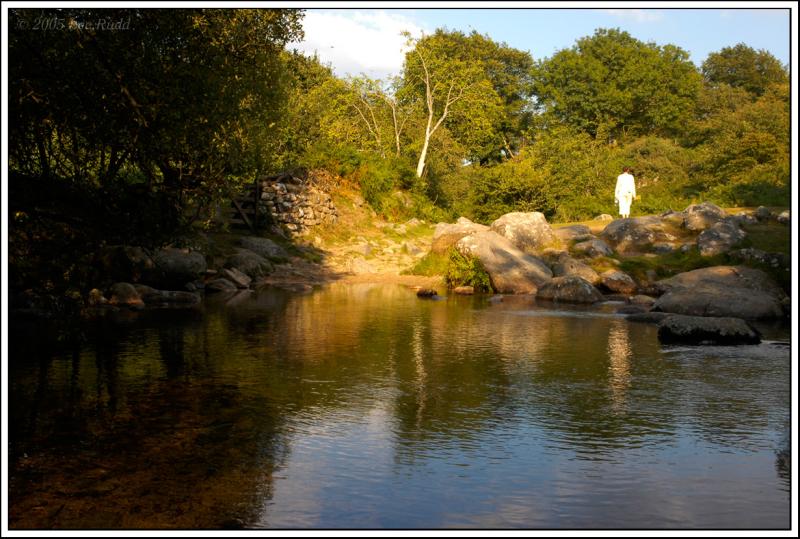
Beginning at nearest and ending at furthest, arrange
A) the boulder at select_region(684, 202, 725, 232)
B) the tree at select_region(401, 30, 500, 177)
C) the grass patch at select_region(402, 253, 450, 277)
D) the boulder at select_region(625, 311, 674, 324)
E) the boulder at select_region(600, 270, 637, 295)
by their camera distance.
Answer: the boulder at select_region(625, 311, 674, 324) < the boulder at select_region(600, 270, 637, 295) < the boulder at select_region(684, 202, 725, 232) < the grass patch at select_region(402, 253, 450, 277) < the tree at select_region(401, 30, 500, 177)

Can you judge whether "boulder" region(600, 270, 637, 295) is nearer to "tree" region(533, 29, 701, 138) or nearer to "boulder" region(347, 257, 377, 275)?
"boulder" region(347, 257, 377, 275)

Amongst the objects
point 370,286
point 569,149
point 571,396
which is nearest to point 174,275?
point 370,286

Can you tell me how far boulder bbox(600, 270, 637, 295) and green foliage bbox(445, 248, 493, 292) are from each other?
13.8 ft

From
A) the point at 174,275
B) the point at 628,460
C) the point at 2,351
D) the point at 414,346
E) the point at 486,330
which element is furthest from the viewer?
Result: the point at 174,275

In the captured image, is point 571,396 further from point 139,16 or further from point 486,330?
point 139,16

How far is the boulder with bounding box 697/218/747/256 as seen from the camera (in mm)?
29250

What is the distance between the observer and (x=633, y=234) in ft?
105

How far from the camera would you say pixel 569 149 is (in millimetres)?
52219

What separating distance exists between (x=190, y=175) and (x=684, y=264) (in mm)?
20530

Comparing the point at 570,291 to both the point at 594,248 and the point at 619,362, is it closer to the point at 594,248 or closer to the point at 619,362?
the point at 594,248

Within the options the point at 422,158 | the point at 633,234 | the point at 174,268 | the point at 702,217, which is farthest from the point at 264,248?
the point at 422,158

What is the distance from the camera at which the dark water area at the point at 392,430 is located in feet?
25.5

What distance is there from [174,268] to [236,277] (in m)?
3.77

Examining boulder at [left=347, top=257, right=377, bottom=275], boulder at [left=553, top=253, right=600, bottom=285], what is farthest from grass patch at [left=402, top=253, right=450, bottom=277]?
boulder at [left=553, top=253, right=600, bottom=285]
